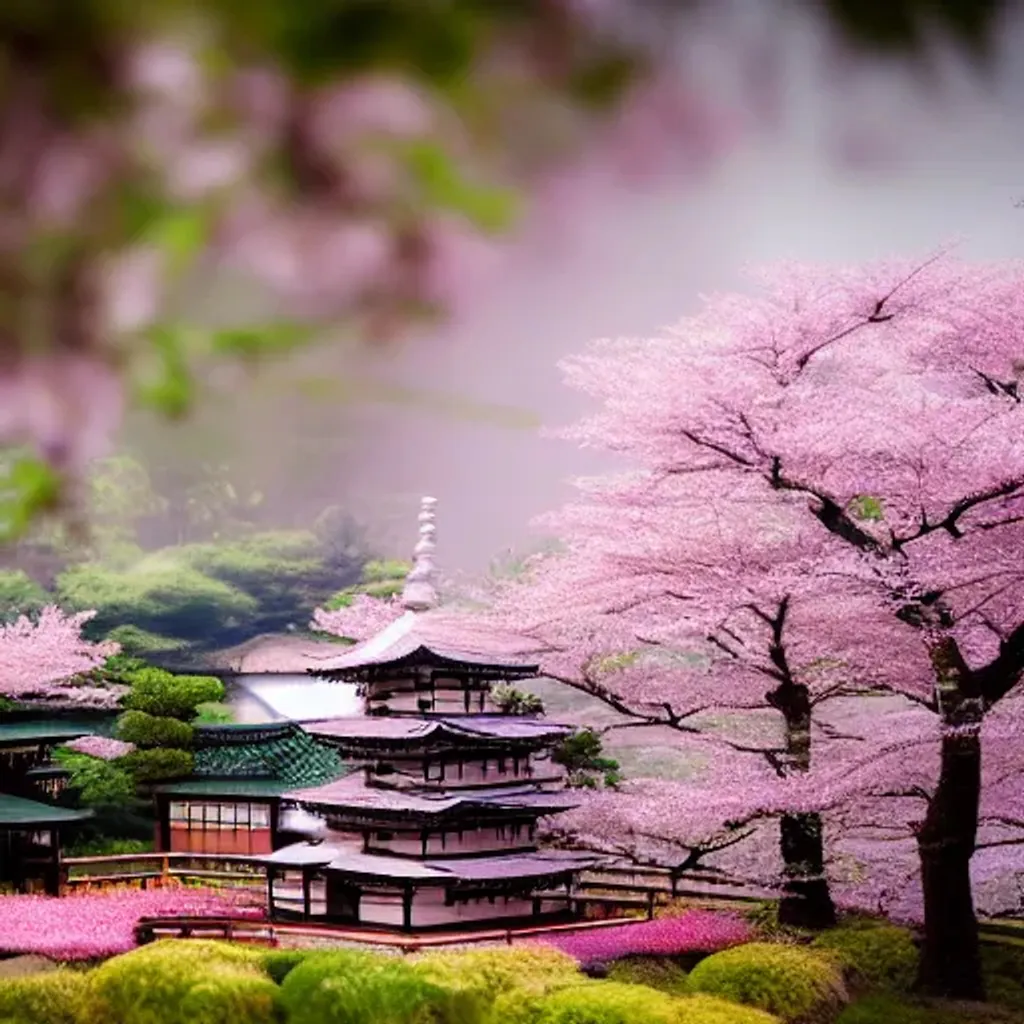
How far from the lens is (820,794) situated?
5.50 metres

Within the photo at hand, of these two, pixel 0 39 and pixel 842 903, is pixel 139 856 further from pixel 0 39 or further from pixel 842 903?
pixel 0 39

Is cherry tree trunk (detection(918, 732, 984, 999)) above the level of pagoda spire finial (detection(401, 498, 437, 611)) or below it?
below

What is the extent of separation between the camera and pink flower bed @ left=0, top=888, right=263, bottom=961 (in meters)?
5.80

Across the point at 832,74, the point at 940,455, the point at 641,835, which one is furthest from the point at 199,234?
the point at 641,835

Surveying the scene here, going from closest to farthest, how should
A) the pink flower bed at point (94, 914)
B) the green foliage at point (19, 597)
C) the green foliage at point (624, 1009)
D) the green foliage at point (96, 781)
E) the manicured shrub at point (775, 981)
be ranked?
the green foliage at point (624, 1009), the manicured shrub at point (775, 981), the pink flower bed at point (94, 914), the green foliage at point (96, 781), the green foliage at point (19, 597)

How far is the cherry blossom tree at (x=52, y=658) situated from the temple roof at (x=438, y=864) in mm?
2221

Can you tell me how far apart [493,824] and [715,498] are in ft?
5.98

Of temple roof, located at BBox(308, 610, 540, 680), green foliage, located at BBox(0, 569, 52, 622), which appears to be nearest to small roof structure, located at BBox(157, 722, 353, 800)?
green foliage, located at BBox(0, 569, 52, 622)

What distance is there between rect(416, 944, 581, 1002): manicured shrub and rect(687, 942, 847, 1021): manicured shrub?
53 centimetres

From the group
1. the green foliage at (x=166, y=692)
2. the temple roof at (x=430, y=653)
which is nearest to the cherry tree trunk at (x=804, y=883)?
the temple roof at (x=430, y=653)

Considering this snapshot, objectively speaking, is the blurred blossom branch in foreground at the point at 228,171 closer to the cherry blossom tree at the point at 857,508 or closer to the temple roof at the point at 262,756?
the cherry blossom tree at the point at 857,508

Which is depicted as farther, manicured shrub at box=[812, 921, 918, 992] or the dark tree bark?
the dark tree bark

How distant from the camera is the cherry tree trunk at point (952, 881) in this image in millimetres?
5398

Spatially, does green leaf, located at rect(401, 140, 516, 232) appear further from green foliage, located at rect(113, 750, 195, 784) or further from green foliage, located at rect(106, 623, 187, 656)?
green foliage, located at rect(106, 623, 187, 656)
